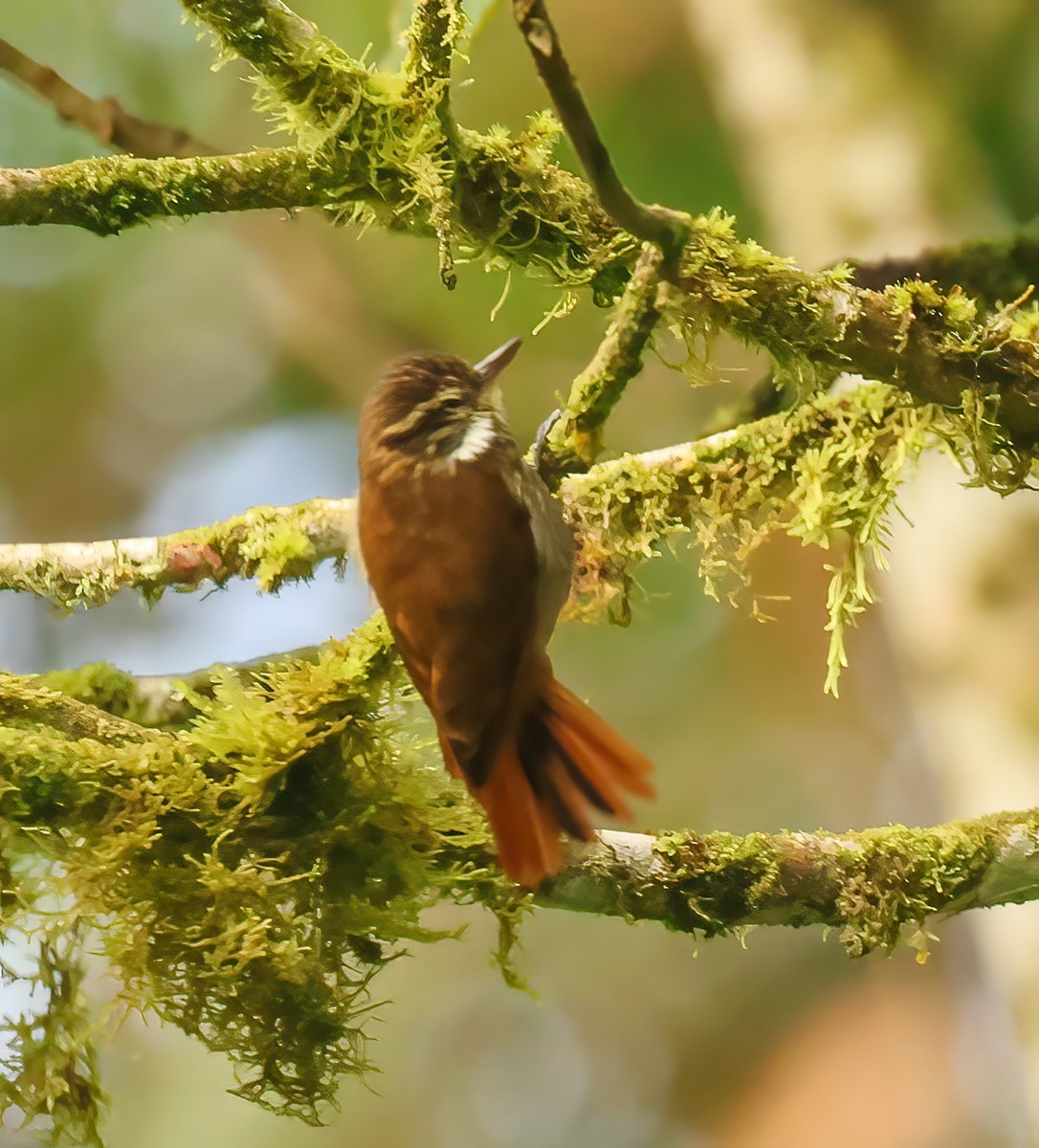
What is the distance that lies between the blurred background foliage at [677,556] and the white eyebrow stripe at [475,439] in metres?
0.60

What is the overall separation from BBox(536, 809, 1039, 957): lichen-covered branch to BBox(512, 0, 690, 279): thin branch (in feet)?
1.97

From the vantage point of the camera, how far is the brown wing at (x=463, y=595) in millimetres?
1046

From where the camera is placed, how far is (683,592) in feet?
8.25

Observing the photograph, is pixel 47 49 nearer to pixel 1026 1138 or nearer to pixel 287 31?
pixel 287 31

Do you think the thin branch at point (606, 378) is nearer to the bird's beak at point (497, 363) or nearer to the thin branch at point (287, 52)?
the bird's beak at point (497, 363)

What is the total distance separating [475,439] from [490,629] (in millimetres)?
265

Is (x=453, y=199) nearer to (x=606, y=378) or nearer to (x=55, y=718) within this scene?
(x=606, y=378)

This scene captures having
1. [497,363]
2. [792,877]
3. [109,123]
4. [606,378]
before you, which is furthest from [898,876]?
[109,123]

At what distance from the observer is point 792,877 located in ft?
3.56

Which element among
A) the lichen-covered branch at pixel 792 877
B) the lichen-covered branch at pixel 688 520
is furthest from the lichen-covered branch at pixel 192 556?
the lichen-covered branch at pixel 792 877

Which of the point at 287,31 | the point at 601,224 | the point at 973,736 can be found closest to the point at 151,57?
the point at 287,31

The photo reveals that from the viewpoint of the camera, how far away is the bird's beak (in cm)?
130

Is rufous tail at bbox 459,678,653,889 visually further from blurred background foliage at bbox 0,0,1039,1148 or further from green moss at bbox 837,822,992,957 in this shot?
blurred background foliage at bbox 0,0,1039,1148

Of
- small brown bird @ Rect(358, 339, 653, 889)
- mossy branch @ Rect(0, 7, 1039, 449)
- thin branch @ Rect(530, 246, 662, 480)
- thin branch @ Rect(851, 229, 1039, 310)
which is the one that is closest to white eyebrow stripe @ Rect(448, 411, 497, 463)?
small brown bird @ Rect(358, 339, 653, 889)
